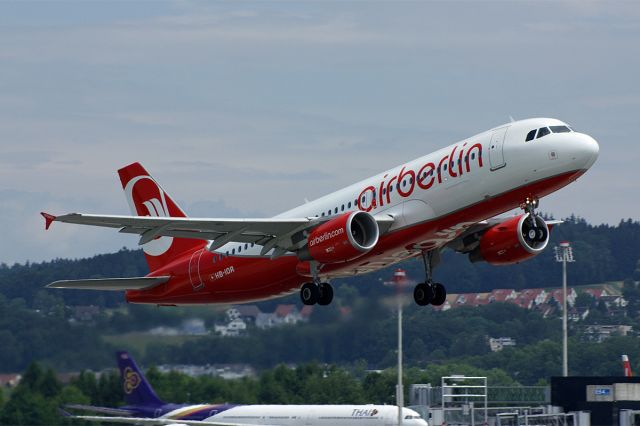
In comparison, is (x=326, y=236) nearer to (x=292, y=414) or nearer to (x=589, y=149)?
(x=589, y=149)

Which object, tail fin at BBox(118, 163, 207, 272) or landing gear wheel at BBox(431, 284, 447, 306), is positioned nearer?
landing gear wheel at BBox(431, 284, 447, 306)

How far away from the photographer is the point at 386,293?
192ft

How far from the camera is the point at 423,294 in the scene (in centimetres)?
5241

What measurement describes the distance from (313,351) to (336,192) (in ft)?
49.4

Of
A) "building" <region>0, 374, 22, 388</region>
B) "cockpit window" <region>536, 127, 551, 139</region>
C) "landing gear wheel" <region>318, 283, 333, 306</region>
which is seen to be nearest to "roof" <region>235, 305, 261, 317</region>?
"landing gear wheel" <region>318, 283, 333, 306</region>

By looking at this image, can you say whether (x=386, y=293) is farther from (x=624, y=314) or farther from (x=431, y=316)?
(x=624, y=314)

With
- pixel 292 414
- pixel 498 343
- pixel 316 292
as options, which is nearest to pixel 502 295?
pixel 498 343

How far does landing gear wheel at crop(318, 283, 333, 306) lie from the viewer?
1949 inches

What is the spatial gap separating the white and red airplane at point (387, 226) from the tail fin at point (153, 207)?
134 cm

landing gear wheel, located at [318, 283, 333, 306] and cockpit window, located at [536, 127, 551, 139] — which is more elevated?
cockpit window, located at [536, 127, 551, 139]

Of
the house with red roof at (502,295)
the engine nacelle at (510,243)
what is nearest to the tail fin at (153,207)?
the engine nacelle at (510,243)

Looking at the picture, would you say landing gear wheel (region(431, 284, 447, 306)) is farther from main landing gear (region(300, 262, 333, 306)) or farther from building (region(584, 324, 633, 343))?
building (region(584, 324, 633, 343))

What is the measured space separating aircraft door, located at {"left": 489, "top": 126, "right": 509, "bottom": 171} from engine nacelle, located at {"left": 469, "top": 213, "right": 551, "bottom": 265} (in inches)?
181

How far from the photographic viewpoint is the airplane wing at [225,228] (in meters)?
46.1
